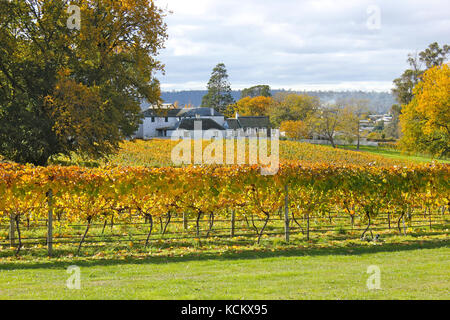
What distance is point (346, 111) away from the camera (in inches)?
3740

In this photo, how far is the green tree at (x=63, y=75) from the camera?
2397 centimetres

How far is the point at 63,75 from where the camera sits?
24.4m

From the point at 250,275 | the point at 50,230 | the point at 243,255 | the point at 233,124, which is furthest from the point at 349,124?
the point at 250,275

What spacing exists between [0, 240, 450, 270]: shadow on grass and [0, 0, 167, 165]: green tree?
14171mm

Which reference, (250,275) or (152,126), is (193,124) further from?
(250,275)

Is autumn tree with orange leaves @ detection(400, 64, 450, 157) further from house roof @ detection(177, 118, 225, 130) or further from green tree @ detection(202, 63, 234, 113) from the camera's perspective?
green tree @ detection(202, 63, 234, 113)

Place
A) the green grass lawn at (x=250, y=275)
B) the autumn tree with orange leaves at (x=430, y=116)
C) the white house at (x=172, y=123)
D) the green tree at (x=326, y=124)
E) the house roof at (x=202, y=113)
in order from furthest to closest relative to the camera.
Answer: the house roof at (x=202, y=113) < the white house at (x=172, y=123) < the green tree at (x=326, y=124) < the autumn tree with orange leaves at (x=430, y=116) < the green grass lawn at (x=250, y=275)

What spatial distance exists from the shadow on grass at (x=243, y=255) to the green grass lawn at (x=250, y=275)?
0.02 meters

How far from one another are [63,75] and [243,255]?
17.3 meters

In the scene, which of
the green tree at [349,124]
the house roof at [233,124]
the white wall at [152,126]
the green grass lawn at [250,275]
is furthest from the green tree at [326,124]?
the green grass lawn at [250,275]

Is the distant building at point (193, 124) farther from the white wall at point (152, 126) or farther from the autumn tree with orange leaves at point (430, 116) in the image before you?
the autumn tree with orange leaves at point (430, 116)

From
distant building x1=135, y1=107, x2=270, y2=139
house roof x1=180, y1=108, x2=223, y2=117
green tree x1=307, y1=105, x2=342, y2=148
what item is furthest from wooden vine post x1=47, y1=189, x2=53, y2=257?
house roof x1=180, y1=108, x2=223, y2=117
